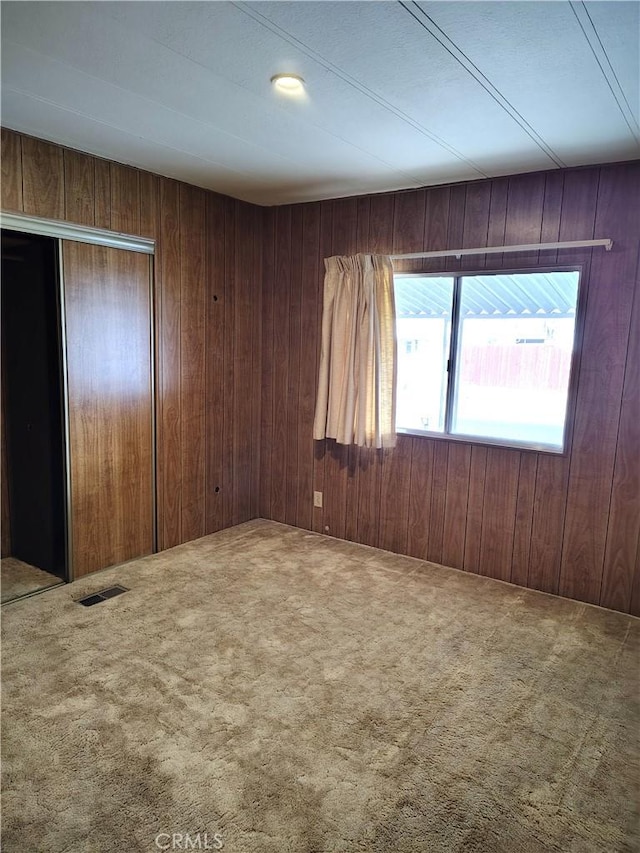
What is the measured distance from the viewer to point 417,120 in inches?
101

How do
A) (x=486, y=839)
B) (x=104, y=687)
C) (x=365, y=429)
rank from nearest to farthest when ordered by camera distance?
1. (x=486, y=839)
2. (x=104, y=687)
3. (x=365, y=429)

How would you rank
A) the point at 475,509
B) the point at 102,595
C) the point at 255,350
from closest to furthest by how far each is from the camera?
the point at 102,595
the point at 475,509
the point at 255,350

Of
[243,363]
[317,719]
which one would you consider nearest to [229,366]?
[243,363]

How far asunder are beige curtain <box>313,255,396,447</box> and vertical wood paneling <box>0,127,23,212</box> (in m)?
1.91

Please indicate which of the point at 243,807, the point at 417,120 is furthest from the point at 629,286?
the point at 243,807

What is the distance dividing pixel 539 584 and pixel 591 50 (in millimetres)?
2728

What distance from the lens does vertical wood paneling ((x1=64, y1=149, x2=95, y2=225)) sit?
3109 mm

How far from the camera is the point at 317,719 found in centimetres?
222

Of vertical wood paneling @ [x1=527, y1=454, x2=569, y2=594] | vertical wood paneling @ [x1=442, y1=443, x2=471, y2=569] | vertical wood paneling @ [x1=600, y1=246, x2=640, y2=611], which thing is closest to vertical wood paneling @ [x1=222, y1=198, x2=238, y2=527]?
vertical wood paneling @ [x1=442, y1=443, x2=471, y2=569]

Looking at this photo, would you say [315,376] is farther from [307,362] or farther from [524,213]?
[524,213]

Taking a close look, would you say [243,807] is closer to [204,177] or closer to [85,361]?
[85,361]

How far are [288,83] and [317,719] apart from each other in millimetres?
2461

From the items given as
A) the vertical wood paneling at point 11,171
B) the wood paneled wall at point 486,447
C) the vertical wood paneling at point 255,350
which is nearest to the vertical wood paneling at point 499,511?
the wood paneled wall at point 486,447

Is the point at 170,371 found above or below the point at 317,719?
above
